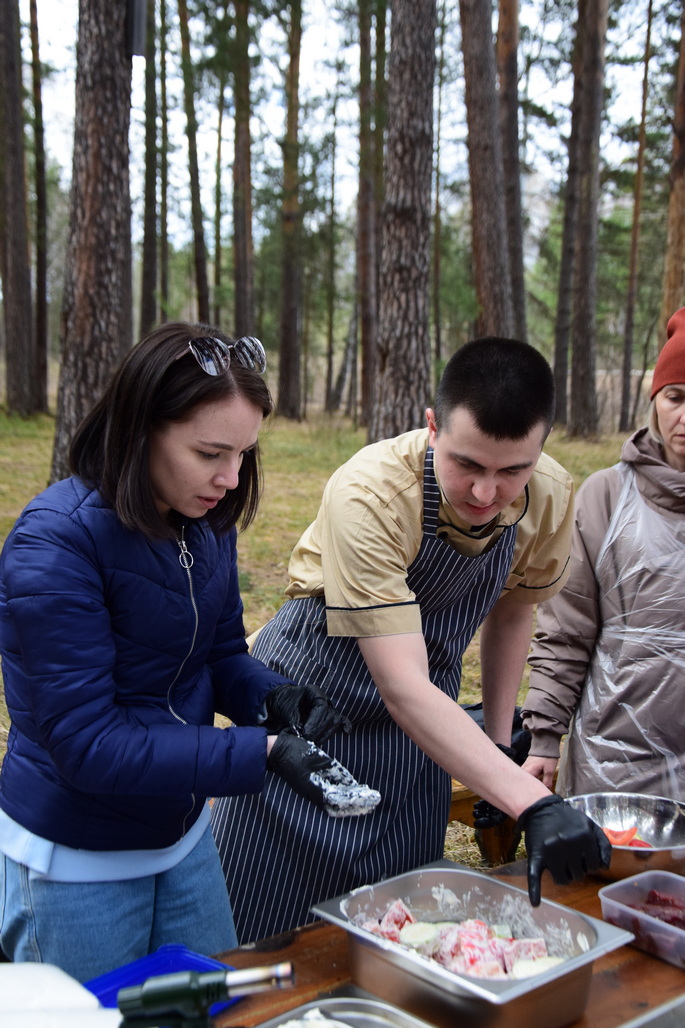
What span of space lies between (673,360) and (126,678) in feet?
5.21

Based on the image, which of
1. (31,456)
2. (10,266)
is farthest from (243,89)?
(31,456)

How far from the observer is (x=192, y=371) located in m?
1.63

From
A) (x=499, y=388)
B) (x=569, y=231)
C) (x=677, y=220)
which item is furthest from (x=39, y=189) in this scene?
(x=499, y=388)

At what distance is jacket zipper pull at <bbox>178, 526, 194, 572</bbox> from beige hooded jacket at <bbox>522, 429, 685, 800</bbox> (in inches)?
44.0

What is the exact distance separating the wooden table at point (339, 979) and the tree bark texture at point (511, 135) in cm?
1069

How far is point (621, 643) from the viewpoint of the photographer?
2.37m

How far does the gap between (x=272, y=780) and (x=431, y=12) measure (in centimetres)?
654

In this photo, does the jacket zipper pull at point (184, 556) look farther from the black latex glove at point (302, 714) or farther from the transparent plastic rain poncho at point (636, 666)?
the transparent plastic rain poncho at point (636, 666)

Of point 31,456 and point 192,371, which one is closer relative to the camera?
point 192,371

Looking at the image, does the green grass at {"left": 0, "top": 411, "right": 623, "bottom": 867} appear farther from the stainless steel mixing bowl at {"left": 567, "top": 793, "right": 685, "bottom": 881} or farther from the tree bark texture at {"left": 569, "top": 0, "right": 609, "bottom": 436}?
the stainless steel mixing bowl at {"left": 567, "top": 793, "right": 685, "bottom": 881}

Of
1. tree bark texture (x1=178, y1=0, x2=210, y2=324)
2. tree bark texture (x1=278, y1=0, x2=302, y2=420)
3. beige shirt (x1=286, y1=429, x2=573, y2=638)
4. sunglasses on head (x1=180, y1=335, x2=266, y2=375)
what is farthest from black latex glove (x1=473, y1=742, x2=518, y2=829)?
tree bark texture (x1=278, y1=0, x2=302, y2=420)

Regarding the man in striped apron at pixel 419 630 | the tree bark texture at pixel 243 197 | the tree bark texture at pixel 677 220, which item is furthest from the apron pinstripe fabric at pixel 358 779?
the tree bark texture at pixel 243 197

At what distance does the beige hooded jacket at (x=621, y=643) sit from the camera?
2.30 meters

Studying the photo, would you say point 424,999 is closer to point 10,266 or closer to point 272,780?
point 272,780
